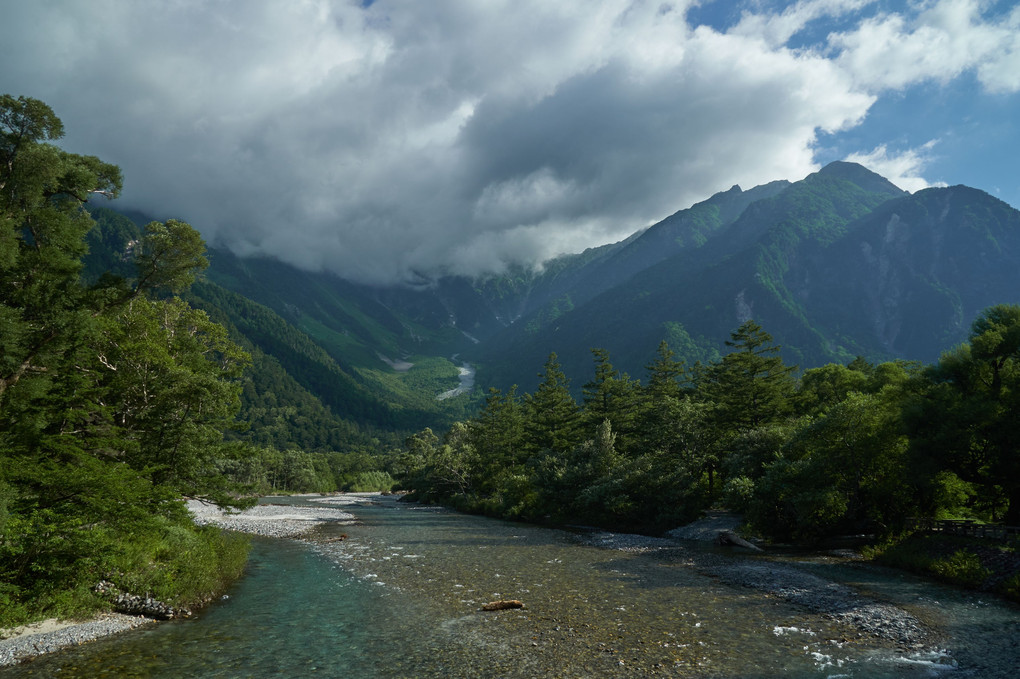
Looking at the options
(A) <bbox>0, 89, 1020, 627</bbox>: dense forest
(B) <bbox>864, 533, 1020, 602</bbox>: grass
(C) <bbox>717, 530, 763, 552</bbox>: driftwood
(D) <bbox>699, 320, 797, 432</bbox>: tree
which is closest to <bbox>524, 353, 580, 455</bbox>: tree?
(D) <bbox>699, 320, 797, 432</bbox>: tree

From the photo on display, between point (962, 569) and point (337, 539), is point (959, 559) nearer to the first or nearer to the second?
point (962, 569)

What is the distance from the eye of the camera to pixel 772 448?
46.3 meters

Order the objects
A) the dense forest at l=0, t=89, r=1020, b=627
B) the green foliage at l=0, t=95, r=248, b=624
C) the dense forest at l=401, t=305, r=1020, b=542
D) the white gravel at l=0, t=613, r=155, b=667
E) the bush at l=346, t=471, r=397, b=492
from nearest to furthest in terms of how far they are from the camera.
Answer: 1. the white gravel at l=0, t=613, r=155, b=667
2. the green foliage at l=0, t=95, r=248, b=624
3. the dense forest at l=0, t=89, r=1020, b=627
4. the dense forest at l=401, t=305, r=1020, b=542
5. the bush at l=346, t=471, r=397, b=492

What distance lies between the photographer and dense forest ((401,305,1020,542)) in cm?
3031

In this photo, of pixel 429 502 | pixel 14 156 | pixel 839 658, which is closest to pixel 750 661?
pixel 839 658

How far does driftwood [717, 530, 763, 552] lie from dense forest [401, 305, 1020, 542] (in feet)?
5.74

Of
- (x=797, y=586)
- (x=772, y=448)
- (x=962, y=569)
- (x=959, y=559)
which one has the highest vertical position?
(x=772, y=448)

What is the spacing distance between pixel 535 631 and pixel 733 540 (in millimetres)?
29078

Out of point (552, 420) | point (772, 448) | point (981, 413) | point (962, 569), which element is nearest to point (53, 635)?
point (962, 569)

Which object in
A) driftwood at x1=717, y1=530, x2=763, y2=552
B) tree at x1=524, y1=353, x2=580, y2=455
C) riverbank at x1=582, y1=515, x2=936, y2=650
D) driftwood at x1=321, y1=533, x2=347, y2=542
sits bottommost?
driftwood at x1=321, y1=533, x2=347, y2=542

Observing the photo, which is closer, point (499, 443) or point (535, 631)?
point (535, 631)

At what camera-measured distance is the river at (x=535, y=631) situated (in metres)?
14.4

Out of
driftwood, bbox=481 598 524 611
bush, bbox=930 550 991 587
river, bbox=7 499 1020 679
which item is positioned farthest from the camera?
bush, bbox=930 550 991 587

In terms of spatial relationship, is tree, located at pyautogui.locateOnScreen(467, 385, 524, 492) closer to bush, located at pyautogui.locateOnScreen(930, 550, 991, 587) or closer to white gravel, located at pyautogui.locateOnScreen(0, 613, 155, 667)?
bush, located at pyautogui.locateOnScreen(930, 550, 991, 587)
